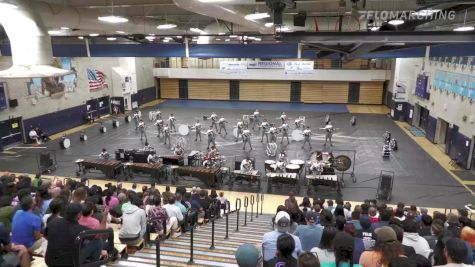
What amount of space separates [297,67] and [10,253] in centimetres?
3203

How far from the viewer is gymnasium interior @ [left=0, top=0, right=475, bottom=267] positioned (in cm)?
820

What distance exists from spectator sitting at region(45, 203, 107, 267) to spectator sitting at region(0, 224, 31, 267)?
0.50 metres

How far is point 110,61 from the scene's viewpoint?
3161 centimetres

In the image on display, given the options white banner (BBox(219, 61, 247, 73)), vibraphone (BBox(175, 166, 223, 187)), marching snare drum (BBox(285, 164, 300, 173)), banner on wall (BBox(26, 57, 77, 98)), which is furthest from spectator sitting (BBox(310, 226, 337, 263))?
white banner (BBox(219, 61, 247, 73))

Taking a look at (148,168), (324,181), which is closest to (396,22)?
(324,181)

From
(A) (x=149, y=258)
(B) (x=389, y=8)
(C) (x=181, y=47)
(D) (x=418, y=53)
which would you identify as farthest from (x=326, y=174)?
(A) (x=149, y=258)

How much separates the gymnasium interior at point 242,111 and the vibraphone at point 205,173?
0.18 feet

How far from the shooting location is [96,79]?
97.1 feet

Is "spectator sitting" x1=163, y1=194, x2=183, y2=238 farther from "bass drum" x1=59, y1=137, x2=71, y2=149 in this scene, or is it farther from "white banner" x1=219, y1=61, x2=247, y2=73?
"white banner" x1=219, y1=61, x2=247, y2=73

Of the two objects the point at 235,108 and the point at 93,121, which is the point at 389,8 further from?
the point at 93,121

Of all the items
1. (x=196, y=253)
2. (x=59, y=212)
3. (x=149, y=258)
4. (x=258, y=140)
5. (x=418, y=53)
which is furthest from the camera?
(x=258, y=140)

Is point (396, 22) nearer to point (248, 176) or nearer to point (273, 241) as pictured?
point (273, 241)

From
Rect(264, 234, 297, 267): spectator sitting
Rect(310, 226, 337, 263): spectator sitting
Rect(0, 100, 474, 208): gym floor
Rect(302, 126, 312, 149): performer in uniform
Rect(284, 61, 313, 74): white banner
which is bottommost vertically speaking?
Rect(0, 100, 474, 208): gym floor

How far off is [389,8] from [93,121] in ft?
75.3
